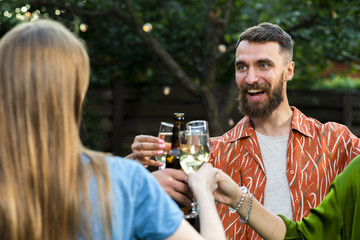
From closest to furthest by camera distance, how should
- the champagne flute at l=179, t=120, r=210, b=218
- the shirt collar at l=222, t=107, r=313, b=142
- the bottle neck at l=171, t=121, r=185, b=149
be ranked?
the champagne flute at l=179, t=120, r=210, b=218
the bottle neck at l=171, t=121, r=185, b=149
the shirt collar at l=222, t=107, r=313, b=142

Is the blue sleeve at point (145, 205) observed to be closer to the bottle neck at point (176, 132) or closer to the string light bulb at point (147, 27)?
the bottle neck at point (176, 132)

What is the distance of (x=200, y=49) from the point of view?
768 centimetres

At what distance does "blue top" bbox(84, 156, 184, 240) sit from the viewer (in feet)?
4.62

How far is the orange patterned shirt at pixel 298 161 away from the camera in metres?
2.67

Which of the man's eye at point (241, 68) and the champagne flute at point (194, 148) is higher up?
the man's eye at point (241, 68)

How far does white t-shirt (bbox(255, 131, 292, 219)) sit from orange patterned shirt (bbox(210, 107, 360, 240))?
3cm

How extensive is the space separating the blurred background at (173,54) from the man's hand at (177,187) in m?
4.71

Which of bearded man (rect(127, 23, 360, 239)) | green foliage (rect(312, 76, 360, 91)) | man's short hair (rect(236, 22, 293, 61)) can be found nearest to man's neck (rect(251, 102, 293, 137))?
bearded man (rect(127, 23, 360, 239))

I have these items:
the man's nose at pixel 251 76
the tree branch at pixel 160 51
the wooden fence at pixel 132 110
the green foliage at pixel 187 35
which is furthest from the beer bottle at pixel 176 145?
the wooden fence at pixel 132 110

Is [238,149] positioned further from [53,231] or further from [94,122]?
[94,122]

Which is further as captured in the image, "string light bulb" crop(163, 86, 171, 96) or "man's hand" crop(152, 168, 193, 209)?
"string light bulb" crop(163, 86, 171, 96)

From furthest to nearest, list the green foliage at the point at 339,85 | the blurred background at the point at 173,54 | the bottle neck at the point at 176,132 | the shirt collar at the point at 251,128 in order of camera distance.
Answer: the green foliage at the point at 339,85 < the blurred background at the point at 173,54 < the shirt collar at the point at 251,128 < the bottle neck at the point at 176,132

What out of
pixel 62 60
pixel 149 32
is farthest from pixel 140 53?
pixel 62 60

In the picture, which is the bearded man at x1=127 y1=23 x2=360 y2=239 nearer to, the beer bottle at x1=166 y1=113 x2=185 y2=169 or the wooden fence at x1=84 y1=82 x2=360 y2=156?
the beer bottle at x1=166 y1=113 x2=185 y2=169
